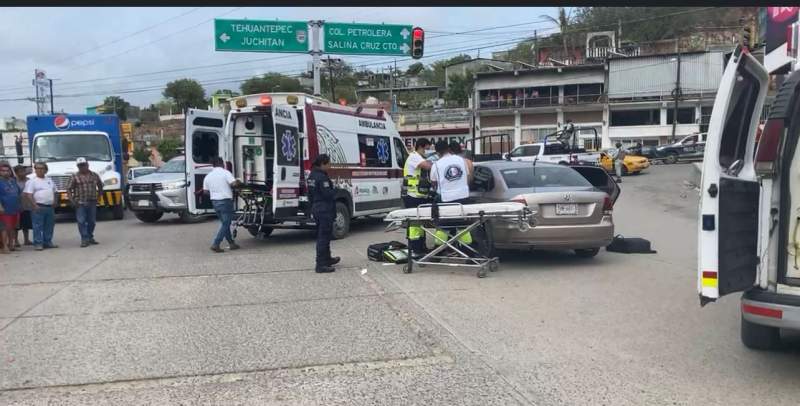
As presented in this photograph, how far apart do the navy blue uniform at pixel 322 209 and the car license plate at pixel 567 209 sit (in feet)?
10.1

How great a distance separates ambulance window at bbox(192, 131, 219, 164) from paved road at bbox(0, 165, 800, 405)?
3.01m

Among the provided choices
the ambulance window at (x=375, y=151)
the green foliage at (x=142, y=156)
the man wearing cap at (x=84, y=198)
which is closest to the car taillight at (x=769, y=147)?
the ambulance window at (x=375, y=151)

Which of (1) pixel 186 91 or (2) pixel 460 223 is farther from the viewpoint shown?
(1) pixel 186 91

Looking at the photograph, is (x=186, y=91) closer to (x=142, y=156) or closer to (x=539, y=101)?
(x=142, y=156)

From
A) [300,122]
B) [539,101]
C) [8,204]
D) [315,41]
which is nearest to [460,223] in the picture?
[300,122]

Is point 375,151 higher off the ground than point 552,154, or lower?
higher

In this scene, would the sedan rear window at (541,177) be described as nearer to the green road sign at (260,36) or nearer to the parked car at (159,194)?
the parked car at (159,194)

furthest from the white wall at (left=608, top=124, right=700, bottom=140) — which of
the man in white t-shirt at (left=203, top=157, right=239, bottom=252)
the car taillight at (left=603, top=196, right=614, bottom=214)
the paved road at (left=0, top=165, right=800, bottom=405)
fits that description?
the man in white t-shirt at (left=203, top=157, right=239, bottom=252)

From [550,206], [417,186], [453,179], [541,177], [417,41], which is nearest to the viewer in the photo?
[550,206]

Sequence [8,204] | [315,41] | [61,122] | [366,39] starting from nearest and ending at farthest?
[8,204]
[61,122]
[315,41]
[366,39]

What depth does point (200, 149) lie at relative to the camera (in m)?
12.4

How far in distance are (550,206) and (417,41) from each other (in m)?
13.2

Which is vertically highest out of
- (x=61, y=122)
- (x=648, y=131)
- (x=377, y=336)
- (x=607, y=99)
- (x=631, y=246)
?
(x=607, y=99)

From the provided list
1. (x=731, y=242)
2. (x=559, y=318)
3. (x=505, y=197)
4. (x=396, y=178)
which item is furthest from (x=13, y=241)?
(x=731, y=242)
